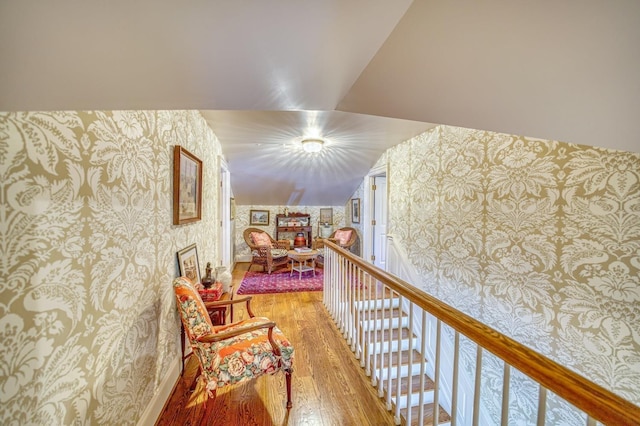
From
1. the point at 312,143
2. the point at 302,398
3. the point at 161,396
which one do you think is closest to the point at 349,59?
the point at 302,398

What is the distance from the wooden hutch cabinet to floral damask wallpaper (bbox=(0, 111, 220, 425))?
4.63 m

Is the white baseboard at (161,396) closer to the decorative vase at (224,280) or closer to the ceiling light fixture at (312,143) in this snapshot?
the decorative vase at (224,280)

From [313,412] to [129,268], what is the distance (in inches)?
58.7

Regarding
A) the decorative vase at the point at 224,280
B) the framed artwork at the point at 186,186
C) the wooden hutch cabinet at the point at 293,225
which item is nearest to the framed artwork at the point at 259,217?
the wooden hutch cabinet at the point at 293,225

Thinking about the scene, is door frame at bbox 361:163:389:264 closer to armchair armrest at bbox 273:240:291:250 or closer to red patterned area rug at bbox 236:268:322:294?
red patterned area rug at bbox 236:268:322:294

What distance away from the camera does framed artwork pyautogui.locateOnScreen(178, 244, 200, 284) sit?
1996 mm

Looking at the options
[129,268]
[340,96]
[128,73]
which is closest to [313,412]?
[129,268]

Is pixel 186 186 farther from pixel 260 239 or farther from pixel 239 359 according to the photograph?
pixel 260 239

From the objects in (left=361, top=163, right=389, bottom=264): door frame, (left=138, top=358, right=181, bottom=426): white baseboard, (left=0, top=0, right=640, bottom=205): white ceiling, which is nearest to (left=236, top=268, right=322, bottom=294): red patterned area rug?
(left=361, top=163, right=389, bottom=264): door frame

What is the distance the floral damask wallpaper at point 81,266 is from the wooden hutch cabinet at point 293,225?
15.2 feet

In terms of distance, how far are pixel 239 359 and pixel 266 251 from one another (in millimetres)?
3512

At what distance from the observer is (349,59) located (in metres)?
0.84

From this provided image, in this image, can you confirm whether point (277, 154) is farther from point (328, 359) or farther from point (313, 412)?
point (313, 412)

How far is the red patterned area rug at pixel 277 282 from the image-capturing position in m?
4.04
